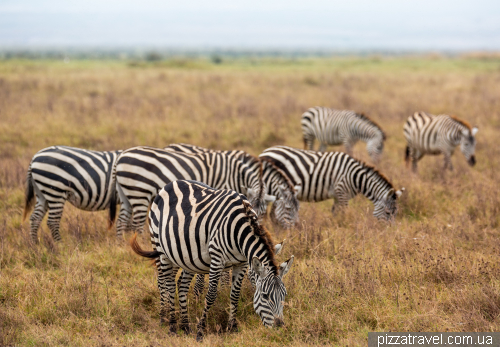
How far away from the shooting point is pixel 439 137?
11.5 metres

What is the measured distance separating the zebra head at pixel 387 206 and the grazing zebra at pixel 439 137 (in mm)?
4002

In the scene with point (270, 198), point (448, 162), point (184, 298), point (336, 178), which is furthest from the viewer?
point (448, 162)

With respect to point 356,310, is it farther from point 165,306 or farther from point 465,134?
point 465,134

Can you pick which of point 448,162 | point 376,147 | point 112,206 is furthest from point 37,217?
point 448,162

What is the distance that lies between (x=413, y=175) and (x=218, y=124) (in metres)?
7.17

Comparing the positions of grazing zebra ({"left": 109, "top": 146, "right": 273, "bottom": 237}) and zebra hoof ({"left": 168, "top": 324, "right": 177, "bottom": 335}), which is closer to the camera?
zebra hoof ({"left": 168, "top": 324, "right": 177, "bottom": 335})

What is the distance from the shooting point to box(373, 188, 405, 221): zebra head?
25.0ft

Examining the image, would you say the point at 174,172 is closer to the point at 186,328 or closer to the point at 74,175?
the point at 74,175

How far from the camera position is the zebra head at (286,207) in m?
7.09

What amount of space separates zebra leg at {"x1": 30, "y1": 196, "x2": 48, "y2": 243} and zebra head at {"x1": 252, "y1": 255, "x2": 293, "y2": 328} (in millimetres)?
4408

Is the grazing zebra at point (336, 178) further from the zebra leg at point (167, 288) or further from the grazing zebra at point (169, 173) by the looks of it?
the zebra leg at point (167, 288)

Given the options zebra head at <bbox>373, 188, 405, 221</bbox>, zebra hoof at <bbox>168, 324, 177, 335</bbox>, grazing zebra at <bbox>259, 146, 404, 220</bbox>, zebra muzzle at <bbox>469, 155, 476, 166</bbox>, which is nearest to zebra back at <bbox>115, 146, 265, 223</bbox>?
grazing zebra at <bbox>259, 146, 404, 220</bbox>

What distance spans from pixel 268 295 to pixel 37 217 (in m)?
4.66

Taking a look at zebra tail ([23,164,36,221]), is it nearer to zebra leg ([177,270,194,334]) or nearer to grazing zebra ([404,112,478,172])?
zebra leg ([177,270,194,334])
